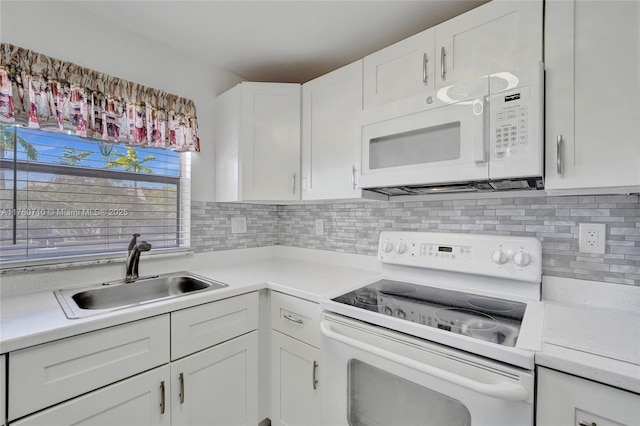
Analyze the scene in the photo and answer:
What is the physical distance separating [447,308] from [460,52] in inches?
42.8

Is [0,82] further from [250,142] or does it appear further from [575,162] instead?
[575,162]

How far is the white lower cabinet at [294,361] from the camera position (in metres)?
1.40

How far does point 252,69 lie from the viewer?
2113 millimetres

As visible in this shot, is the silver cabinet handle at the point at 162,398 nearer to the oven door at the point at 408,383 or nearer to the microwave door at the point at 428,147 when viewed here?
the oven door at the point at 408,383

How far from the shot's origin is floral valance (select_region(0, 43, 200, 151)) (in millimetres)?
1271

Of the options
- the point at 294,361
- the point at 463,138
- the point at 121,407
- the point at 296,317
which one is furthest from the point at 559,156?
the point at 121,407

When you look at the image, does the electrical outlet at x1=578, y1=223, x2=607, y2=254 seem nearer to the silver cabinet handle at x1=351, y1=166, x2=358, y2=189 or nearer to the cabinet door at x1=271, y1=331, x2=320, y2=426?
the silver cabinet handle at x1=351, y1=166, x2=358, y2=189

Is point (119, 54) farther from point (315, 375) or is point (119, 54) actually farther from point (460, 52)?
point (315, 375)

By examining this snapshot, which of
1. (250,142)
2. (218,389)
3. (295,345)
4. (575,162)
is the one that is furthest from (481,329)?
(250,142)

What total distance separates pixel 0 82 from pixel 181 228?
106cm

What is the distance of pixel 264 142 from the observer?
6.21ft

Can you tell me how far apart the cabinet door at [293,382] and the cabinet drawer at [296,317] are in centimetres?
4

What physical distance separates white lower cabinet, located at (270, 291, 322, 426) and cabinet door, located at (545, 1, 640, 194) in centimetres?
114

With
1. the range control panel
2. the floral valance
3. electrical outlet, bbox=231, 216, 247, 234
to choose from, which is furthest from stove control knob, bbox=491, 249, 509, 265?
the floral valance
